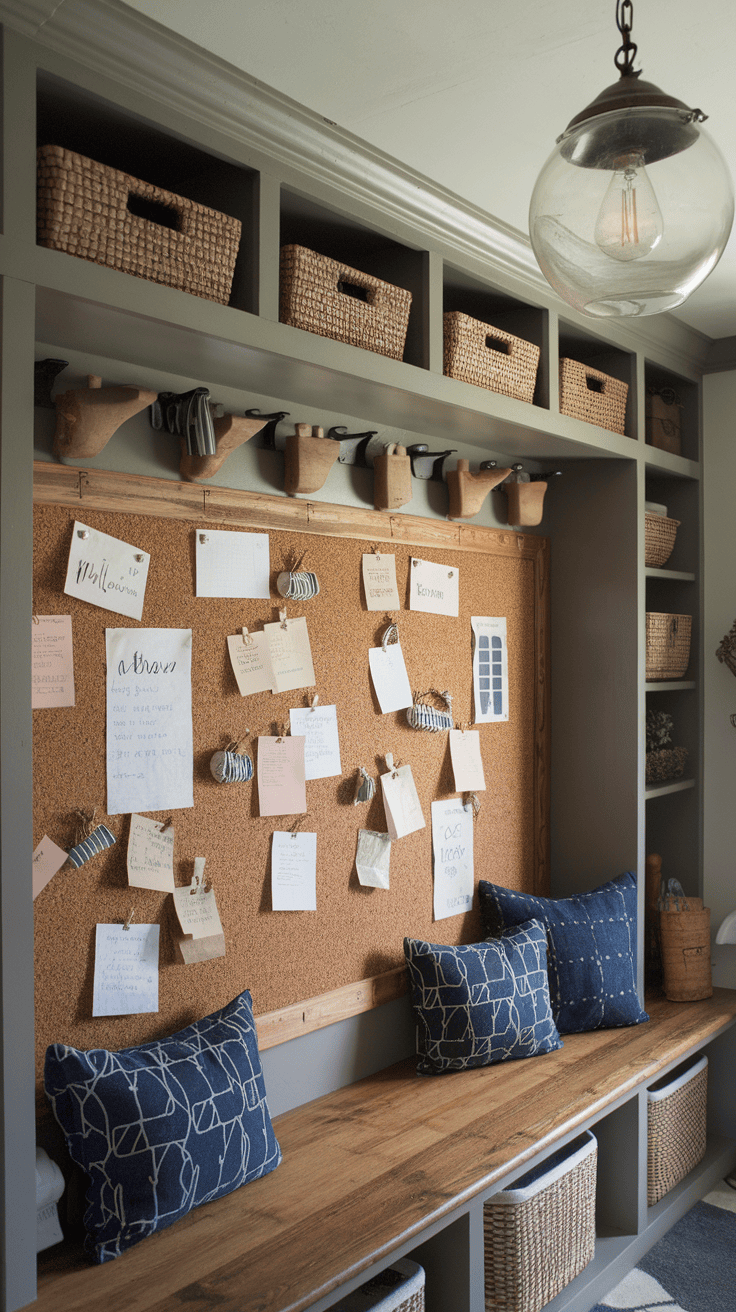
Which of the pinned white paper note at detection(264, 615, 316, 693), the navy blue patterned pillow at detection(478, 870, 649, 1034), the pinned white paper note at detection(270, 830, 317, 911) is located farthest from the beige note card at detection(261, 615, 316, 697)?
the navy blue patterned pillow at detection(478, 870, 649, 1034)

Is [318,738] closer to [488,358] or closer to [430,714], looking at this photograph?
[430,714]

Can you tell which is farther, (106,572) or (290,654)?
(290,654)

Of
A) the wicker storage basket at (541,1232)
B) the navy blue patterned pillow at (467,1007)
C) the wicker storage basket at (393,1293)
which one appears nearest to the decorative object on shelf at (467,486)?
the navy blue patterned pillow at (467,1007)

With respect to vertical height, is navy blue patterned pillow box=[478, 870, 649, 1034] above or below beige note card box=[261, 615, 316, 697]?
below

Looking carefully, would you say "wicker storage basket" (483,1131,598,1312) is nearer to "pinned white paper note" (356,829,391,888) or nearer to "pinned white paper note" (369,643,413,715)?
"pinned white paper note" (356,829,391,888)

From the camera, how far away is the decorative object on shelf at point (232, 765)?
1.99 metres

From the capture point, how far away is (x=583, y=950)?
2646 millimetres

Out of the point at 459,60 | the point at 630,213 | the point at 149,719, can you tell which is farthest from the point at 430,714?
the point at 630,213

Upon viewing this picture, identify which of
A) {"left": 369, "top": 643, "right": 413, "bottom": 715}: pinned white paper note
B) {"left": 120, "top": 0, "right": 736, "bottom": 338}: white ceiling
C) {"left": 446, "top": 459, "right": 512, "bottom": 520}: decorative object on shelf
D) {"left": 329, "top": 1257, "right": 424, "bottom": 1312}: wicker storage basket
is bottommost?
{"left": 329, "top": 1257, "right": 424, "bottom": 1312}: wicker storage basket

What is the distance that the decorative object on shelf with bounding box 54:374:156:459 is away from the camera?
167cm

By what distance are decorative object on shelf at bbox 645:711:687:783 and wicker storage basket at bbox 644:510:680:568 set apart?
0.50 meters

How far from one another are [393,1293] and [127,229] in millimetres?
1869

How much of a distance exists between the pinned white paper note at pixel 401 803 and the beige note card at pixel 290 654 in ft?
1.21

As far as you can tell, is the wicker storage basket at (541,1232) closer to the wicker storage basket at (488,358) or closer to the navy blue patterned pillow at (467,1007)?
the navy blue patterned pillow at (467,1007)
